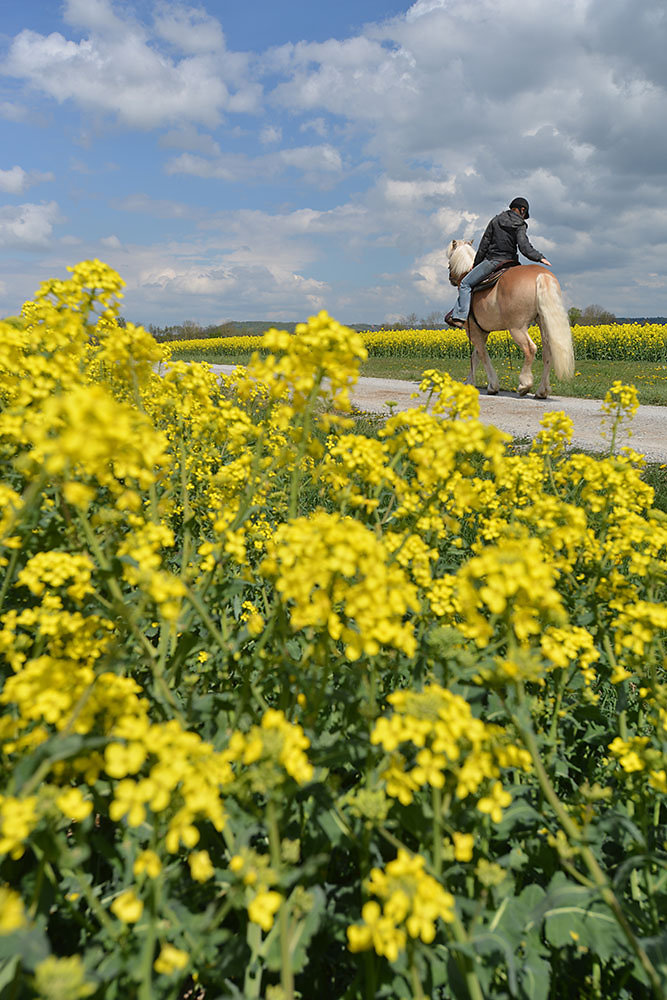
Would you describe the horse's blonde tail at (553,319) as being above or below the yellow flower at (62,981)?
above

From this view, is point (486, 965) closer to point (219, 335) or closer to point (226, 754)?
point (226, 754)

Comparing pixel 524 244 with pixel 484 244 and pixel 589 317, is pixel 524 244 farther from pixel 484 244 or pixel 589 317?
pixel 589 317

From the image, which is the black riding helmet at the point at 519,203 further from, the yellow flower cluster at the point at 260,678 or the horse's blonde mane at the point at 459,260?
the yellow flower cluster at the point at 260,678

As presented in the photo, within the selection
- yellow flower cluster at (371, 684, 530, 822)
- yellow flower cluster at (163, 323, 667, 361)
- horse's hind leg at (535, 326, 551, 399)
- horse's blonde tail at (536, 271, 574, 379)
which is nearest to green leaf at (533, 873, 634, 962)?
yellow flower cluster at (371, 684, 530, 822)

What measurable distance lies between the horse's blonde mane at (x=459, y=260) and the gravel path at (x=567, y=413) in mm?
2939

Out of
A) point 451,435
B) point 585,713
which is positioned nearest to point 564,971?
point 585,713

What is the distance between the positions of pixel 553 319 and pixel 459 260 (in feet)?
10.5

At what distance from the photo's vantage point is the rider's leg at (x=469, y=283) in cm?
1224

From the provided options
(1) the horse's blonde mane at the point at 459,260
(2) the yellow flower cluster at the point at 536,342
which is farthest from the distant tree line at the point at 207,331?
(1) the horse's blonde mane at the point at 459,260

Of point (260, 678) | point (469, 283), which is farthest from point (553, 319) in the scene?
point (260, 678)

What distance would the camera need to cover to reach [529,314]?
37.9 ft

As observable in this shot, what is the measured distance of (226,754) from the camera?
4.25ft

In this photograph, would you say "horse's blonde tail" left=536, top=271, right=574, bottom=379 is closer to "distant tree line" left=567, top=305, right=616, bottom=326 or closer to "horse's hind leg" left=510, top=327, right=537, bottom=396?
"horse's hind leg" left=510, top=327, right=537, bottom=396

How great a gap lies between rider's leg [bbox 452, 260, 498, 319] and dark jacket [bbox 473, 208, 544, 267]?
9.4 inches
